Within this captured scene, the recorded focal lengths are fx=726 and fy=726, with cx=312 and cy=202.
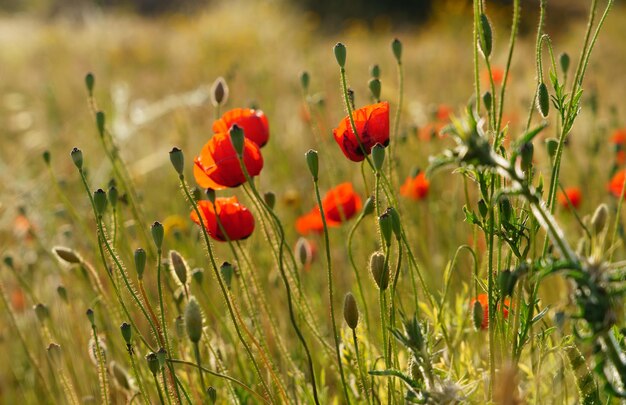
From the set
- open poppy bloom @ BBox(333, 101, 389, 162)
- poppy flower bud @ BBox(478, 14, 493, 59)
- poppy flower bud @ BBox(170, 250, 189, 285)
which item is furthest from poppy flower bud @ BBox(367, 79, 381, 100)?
poppy flower bud @ BBox(170, 250, 189, 285)

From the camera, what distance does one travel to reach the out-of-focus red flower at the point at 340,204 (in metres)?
1.84

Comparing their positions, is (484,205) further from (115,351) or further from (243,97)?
(243,97)

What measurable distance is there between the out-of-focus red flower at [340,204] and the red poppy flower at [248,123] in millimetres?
353

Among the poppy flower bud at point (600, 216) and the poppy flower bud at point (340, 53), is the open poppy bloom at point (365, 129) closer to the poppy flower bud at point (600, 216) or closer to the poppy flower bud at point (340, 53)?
the poppy flower bud at point (340, 53)

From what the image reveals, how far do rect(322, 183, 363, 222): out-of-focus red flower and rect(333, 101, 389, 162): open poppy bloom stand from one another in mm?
538

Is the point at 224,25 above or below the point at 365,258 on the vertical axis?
above

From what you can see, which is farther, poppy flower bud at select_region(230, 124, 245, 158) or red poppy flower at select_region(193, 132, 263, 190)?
red poppy flower at select_region(193, 132, 263, 190)

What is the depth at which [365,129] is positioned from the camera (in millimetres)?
1267

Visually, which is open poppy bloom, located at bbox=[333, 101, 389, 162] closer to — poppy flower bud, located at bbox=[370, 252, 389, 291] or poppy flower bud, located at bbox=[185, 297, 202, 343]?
poppy flower bud, located at bbox=[370, 252, 389, 291]

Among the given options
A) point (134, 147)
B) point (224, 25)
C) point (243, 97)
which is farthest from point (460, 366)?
point (224, 25)

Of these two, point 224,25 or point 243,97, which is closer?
point 243,97

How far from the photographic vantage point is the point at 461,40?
8656mm

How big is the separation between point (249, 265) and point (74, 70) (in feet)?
19.8

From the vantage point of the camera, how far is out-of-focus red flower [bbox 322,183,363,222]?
1844 millimetres
